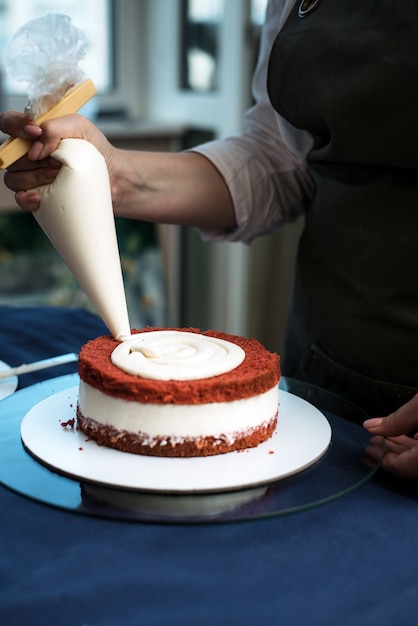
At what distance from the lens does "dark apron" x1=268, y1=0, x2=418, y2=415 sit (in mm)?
869

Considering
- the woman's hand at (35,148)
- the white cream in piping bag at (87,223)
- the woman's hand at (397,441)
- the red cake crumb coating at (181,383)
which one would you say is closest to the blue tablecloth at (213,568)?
the woman's hand at (397,441)

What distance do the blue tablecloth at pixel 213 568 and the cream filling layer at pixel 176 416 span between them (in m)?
0.12

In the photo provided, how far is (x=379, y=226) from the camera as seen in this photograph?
35.8 inches

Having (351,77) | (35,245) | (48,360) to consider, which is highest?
(351,77)

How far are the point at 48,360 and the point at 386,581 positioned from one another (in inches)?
22.9

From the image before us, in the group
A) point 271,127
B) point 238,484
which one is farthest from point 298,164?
point 238,484

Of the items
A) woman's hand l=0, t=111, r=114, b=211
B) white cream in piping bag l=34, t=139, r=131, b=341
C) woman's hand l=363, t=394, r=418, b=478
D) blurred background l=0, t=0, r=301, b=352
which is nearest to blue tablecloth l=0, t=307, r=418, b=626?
woman's hand l=363, t=394, r=418, b=478

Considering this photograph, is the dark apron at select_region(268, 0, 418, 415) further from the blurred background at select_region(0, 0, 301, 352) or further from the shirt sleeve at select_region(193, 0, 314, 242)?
the blurred background at select_region(0, 0, 301, 352)

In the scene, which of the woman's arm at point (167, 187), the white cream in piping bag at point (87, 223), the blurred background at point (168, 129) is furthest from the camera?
the blurred background at point (168, 129)

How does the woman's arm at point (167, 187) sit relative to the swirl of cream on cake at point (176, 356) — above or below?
above

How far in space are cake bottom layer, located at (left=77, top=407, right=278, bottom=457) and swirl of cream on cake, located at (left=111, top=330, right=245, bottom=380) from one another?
0.19 feet

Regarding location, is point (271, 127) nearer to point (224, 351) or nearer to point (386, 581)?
point (224, 351)

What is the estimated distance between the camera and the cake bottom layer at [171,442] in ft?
2.27

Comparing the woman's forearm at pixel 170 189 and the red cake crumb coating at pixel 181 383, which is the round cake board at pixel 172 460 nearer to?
the red cake crumb coating at pixel 181 383
